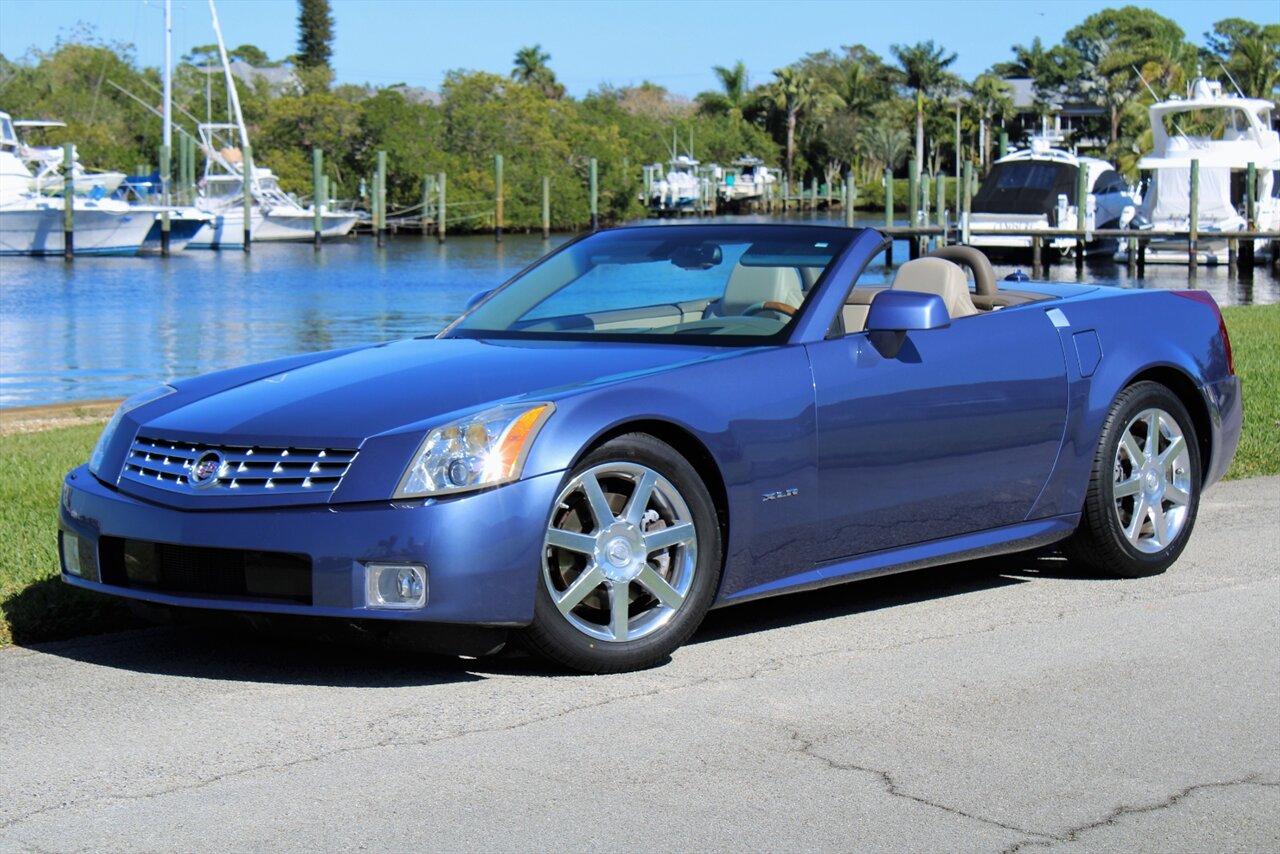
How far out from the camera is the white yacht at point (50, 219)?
6469 cm

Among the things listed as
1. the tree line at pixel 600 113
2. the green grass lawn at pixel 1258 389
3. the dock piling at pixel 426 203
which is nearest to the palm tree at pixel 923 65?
the tree line at pixel 600 113

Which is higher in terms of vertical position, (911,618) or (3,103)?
(3,103)

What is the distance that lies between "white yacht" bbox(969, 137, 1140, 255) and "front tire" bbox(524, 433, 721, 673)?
5178cm

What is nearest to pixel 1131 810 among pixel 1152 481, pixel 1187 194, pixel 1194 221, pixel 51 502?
pixel 1152 481

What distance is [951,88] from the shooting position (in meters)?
126

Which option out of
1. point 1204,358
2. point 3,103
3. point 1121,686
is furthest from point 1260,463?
point 3,103

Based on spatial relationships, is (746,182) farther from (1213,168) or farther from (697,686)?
(697,686)

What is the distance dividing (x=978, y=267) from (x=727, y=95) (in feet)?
482

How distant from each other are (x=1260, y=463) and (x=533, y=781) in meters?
7.08

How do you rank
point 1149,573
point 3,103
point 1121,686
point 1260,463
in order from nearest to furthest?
1. point 1121,686
2. point 1149,573
3. point 1260,463
4. point 3,103

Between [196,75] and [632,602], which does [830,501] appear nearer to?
[632,602]

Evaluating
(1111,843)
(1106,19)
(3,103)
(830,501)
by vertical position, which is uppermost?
(1106,19)

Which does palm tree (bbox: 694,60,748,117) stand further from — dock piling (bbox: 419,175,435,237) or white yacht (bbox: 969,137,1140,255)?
white yacht (bbox: 969,137,1140,255)

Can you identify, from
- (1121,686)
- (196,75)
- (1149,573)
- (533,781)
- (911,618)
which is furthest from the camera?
(196,75)
